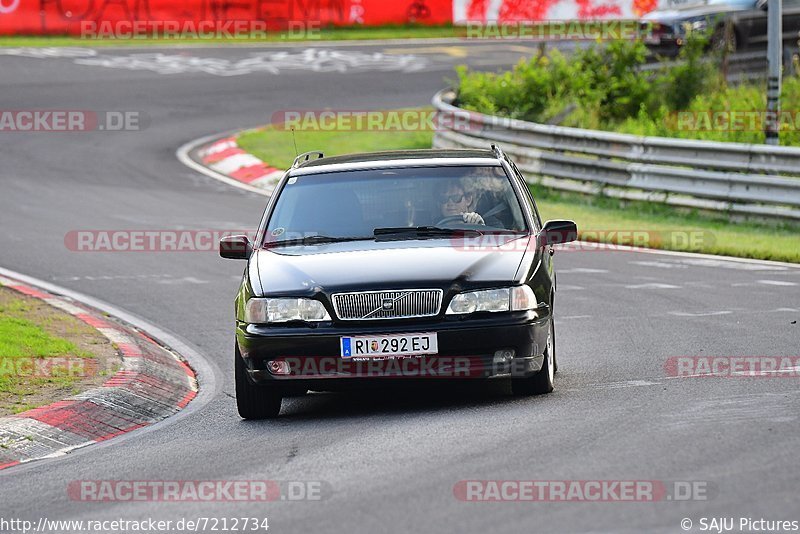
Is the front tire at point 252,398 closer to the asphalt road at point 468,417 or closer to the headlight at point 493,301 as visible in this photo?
the asphalt road at point 468,417

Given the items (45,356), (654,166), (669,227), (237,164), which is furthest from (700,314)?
(237,164)

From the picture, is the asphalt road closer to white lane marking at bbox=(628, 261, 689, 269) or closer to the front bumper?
white lane marking at bbox=(628, 261, 689, 269)

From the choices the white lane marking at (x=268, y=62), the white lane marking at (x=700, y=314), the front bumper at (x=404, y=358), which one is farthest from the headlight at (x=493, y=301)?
the white lane marking at (x=268, y=62)

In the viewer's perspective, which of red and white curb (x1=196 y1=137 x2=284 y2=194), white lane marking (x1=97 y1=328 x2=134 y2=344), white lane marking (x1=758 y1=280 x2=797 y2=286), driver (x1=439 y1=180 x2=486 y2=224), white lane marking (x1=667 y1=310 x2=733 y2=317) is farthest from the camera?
red and white curb (x1=196 y1=137 x2=284 y2=194)

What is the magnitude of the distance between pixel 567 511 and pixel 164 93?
25568 mm

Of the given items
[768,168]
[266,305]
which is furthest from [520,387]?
[768,168]

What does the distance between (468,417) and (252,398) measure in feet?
4.71

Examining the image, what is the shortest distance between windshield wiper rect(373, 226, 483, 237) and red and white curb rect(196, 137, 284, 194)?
13.1m

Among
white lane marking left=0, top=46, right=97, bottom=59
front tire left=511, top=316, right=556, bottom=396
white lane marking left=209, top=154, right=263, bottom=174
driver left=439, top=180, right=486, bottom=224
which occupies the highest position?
white lane marking left=0, top=46, right=97, bottom=59

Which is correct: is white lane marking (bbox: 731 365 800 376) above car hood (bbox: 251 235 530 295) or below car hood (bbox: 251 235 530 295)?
below

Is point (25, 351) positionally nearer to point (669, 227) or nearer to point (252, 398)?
point (252, 398)

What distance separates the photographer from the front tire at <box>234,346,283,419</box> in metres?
8.66

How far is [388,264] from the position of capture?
841 cm

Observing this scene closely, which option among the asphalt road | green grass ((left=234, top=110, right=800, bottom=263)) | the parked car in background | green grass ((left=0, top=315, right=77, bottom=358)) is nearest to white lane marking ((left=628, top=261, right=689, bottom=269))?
the asphalt road
